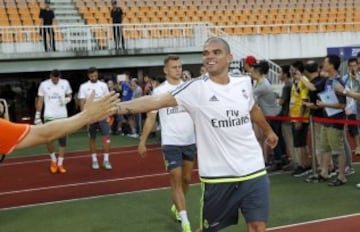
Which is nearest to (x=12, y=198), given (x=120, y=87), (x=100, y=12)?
Result: (x=120, y=87)

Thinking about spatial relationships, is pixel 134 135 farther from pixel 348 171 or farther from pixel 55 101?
pixel 348 171

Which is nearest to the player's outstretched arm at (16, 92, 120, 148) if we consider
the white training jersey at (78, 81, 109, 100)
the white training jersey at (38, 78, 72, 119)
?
the white training jersey at (78, 81, 109, 100)

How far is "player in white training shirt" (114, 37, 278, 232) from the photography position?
4.54m

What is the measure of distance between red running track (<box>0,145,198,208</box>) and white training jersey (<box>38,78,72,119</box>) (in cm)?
126

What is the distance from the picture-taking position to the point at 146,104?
448 centimetres

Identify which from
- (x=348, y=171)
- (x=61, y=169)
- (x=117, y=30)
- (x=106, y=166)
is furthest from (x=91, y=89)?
(x=117, y=30)

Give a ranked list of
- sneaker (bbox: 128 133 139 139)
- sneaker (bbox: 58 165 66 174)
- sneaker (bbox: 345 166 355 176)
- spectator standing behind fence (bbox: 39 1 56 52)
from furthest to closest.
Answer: spectator standing behind fence (bbox: 39 1 56 52), sneaker (bbox: 128 133 139 139), sneaker (bbox: 58 165 66 174), sneaker (bbox: 345 166 355 176)

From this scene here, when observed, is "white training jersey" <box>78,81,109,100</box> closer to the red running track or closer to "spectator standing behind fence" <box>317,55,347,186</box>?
the red running track

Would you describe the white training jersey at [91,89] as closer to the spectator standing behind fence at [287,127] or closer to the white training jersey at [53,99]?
the white training jersey at [53,99]

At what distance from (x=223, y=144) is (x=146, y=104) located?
73 cm

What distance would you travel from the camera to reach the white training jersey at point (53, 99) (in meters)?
11.4

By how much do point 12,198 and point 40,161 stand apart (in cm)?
421

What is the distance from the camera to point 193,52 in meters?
20.5

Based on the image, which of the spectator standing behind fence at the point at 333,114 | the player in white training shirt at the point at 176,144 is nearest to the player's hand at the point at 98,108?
the player in white training shirt at the point at 176,144
